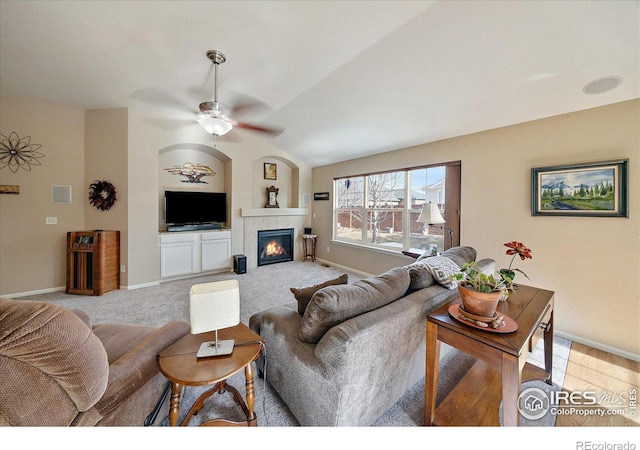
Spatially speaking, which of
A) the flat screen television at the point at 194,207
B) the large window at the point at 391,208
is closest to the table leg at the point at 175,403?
the large window at the point at 391,208

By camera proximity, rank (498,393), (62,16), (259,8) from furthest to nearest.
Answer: (62,16) < (259,8) < (498,393)

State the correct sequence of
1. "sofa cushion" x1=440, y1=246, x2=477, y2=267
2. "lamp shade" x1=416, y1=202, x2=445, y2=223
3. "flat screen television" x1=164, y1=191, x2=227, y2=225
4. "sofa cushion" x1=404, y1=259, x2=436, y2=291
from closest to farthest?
"sofa cushion" x1=404, y1=259, x2=436, y2=291
"sofa cushion" x1=440, y1=246, x2=477, y2=267
"lamp shade" x1=416, y1=202, x2=445, y2=223
"flat screen television" x1=164, y1=191, x2=227, y2=225

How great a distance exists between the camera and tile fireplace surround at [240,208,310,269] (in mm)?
5113

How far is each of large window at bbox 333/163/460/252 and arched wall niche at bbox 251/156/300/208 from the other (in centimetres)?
117

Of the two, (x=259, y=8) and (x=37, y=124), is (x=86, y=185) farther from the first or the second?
(x=259, y=8)

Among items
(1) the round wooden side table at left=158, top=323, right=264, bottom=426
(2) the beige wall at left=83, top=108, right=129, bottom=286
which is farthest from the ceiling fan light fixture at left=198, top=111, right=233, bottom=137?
(2) the beige wall at left=83, top=108, right=129, bottom=286

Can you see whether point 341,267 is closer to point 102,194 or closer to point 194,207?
point 194,207

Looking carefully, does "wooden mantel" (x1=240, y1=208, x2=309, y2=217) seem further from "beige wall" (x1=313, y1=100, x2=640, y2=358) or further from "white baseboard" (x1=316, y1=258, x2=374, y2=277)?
"beige wall" (x1=313, y1=100, x2=640, y2=358)

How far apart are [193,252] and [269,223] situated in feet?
5.51

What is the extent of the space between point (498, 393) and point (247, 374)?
5.57 ft

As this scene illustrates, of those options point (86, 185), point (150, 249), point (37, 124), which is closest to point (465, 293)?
point (150, 249)

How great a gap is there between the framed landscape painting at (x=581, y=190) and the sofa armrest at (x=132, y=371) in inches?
145

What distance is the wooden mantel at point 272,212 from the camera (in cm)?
504

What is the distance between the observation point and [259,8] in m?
1.96
